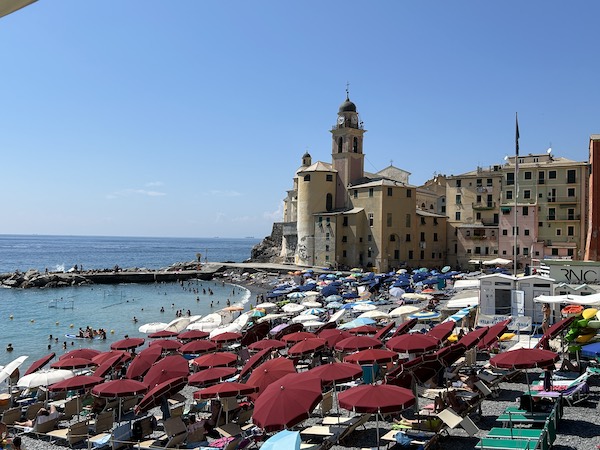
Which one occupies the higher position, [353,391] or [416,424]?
[353,391]

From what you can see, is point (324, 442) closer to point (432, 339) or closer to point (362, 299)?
point (432, 339)

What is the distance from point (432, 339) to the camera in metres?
16.0

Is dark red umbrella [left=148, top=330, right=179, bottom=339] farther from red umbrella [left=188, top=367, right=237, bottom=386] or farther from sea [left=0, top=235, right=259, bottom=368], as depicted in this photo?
red umbrella [left=188, top=367, right=237, bottom=386]

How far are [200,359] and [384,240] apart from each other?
165 ft

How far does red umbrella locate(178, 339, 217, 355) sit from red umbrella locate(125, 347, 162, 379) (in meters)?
2.36

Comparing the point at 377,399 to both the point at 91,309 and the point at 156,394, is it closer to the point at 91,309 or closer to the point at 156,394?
the point at 156,394

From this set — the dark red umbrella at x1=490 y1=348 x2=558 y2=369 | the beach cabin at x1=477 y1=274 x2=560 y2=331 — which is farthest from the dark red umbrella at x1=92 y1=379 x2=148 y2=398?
the beach cabin at x1=477 y1=274 x2=560 y2=331

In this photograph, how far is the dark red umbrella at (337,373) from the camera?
539 inches

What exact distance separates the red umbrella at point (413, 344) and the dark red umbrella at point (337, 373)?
1.94 meters

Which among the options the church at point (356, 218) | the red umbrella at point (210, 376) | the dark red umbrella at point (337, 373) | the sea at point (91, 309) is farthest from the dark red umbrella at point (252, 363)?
the church at point (356, 218)

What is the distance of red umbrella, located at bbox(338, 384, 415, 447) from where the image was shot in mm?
10812

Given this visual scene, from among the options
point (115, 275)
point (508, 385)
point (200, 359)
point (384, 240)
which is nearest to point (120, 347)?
point (200, 359)

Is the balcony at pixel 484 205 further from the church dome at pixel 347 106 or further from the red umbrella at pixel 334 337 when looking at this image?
the red umbrella at pixel 334 337

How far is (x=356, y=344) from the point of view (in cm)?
1778
